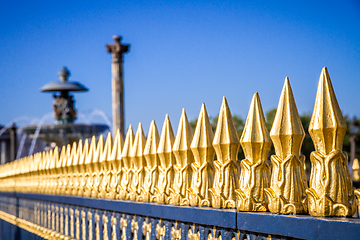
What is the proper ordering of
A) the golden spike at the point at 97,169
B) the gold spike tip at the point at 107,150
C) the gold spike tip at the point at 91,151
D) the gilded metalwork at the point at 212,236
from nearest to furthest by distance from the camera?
the gilded metalwork at the point at 212,236, the gold spike tip at the point at 107,150, the golden spike at the point at 97,169, the gold spike tip at the point at 91,151

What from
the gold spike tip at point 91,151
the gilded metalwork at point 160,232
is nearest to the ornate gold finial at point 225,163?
the gilded metalwork at point 160,232

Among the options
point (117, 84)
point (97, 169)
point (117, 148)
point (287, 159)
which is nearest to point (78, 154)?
point (97, 169)

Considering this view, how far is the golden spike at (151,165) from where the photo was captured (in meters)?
3.44

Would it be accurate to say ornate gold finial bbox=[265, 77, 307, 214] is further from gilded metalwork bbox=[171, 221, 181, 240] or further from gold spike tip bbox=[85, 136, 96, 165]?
gold spike tip bbox=[85, 136, 96, 165]

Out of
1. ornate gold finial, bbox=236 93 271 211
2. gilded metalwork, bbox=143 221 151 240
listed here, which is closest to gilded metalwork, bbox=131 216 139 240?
gilded metalwork, bbox=143 221 151 240

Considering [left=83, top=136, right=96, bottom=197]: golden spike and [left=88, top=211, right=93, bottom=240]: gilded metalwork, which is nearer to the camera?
[left=88, top=211, right=93, bottom=240]: gilded metalwork

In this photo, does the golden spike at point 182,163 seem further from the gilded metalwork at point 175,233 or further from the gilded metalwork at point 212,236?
the gilded metalwork at point 212,236

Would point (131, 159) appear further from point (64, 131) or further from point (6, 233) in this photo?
point (64, 131)

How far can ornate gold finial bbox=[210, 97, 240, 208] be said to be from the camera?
2.56m

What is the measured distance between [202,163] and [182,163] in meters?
0.26

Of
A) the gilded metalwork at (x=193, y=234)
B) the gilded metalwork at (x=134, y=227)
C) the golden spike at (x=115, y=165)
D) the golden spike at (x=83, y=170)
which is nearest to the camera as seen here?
the gilded metalwork at (x=193, y=234)

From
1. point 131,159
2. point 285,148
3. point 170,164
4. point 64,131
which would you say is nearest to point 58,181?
point 131,159

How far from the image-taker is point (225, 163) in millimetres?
2619

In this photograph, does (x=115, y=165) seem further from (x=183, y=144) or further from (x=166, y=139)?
(x=183, y=144)
